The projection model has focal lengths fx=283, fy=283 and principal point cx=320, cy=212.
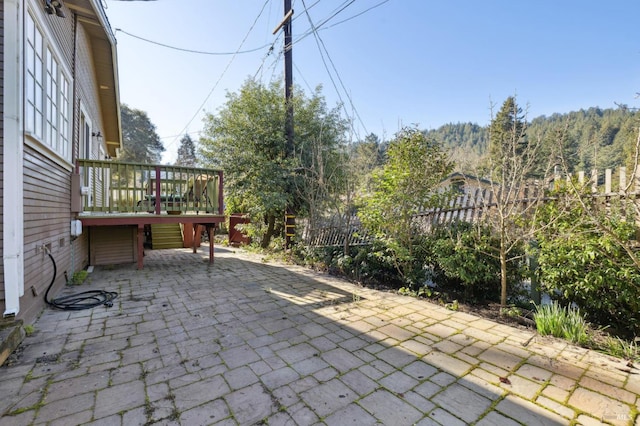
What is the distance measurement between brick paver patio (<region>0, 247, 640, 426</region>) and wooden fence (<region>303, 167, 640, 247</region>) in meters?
1.52

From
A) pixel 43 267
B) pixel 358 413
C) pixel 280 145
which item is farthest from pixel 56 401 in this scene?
pixel 280 145

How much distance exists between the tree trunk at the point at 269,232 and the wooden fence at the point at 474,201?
1.75 meters

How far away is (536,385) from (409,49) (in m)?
9.86

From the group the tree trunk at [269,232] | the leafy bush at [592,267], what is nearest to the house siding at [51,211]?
the tree trunk at [269,232]

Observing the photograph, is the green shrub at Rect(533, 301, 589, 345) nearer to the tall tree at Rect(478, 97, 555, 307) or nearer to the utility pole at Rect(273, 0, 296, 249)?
the tall tree at Rect(478, 97, 555, 307)

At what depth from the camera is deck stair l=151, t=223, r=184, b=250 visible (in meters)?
8.74

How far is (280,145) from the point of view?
7.73 m

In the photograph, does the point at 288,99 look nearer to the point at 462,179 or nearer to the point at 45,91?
the point at 45,91

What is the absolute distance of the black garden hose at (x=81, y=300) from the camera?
3.44 meters

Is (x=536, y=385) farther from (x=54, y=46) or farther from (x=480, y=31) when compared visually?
(x=480, y=31)

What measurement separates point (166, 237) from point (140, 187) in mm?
3419

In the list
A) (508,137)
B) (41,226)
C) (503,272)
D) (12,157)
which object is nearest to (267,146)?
(41,226)

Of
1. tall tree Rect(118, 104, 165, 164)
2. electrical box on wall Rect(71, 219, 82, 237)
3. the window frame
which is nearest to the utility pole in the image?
electrical box on wall Rect(71, 219, 82, 237)

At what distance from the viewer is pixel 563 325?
282 cm
